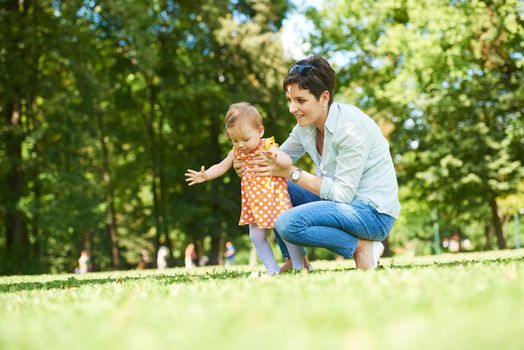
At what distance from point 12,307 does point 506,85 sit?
23570mm

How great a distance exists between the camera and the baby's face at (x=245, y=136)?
245 inches

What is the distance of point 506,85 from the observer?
24875 millimetres

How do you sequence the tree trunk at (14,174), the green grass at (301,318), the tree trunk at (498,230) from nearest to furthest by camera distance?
the green grass at (301,318) → the tree trunk at (14,174) → the tree trunk at (498,230)

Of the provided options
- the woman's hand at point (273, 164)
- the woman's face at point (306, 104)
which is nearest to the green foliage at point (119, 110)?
the woman's hand at point (273, 164)

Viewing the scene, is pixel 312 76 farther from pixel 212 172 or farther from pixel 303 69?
pixel 212 172

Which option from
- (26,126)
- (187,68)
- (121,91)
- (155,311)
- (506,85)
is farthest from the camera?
(121,91)

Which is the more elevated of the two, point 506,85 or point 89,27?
point 89,27

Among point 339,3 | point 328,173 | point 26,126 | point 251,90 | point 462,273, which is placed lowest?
point 462,273

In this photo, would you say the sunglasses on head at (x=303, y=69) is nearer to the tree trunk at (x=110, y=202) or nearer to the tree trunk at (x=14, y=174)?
the tree trunk at (x=14, y=174)

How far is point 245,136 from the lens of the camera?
6.28 meters

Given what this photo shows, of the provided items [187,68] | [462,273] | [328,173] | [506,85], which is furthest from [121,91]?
[462,273]

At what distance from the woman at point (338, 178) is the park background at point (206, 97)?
1545cm

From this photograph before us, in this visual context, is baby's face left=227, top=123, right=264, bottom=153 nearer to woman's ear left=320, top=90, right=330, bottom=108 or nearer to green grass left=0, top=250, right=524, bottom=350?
woman's ear left=320, top=90, right=330, bottom=108

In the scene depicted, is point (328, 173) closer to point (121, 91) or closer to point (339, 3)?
point (339, 3)
